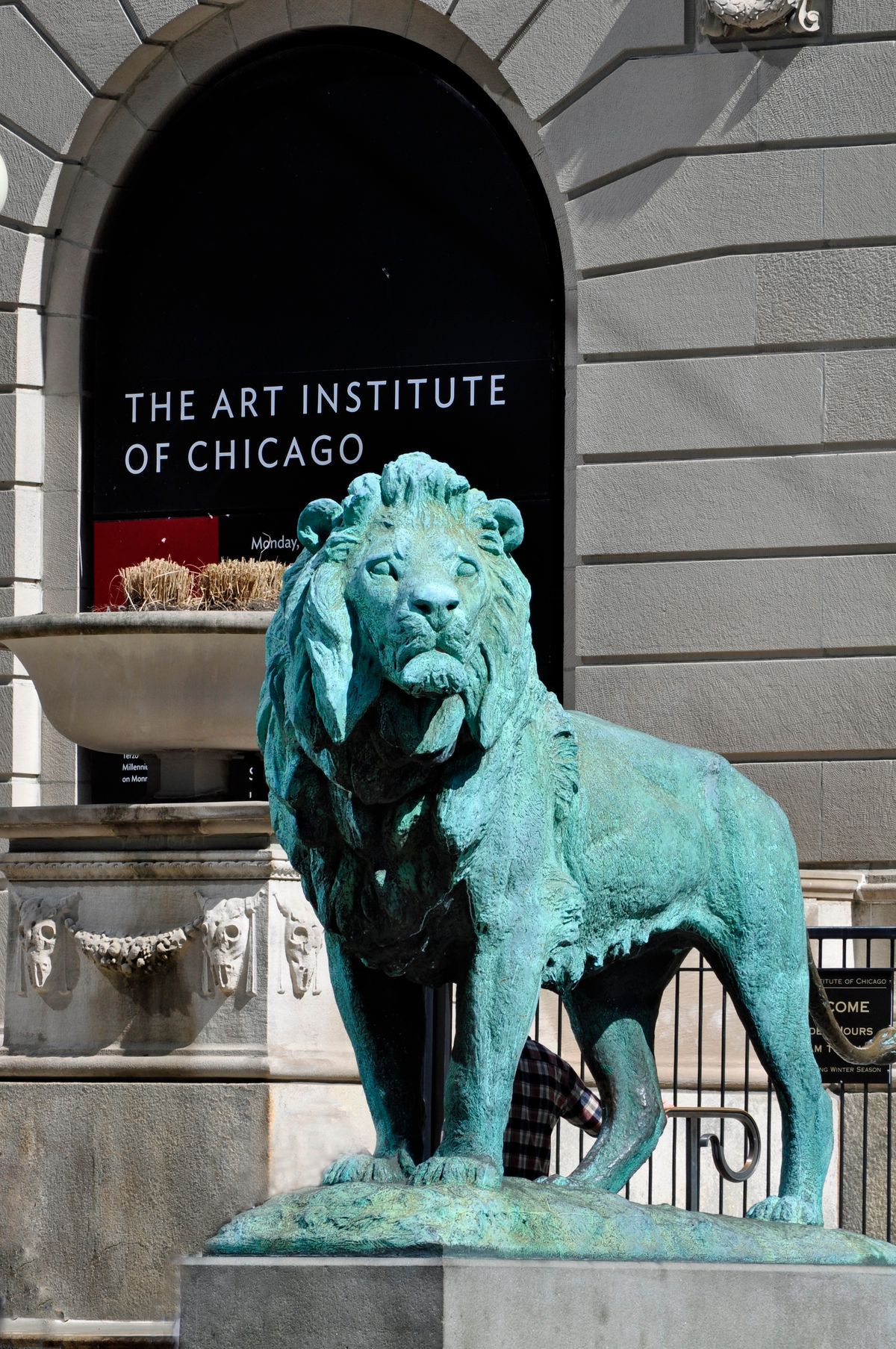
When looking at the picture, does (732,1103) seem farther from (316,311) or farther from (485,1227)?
(485,1227)

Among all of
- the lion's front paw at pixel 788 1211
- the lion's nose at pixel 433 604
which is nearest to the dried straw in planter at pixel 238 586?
the lion's front paw at pixel 788 1211

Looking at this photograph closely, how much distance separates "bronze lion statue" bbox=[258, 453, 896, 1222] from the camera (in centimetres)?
477

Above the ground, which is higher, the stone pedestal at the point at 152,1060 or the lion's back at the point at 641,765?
the lion's back at the point at 641,765

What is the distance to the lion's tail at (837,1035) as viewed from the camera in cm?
625

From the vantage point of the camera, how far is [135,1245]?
1041 cm

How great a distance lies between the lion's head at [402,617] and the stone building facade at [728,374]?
11226 millimetres

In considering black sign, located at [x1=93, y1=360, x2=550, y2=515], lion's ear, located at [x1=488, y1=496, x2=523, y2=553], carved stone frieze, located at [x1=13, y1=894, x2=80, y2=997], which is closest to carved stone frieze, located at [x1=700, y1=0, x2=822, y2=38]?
black sign, located at [x1=93, y1=360, x2=550, y2=515]

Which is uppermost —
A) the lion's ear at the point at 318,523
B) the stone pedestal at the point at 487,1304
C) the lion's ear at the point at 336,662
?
the lion's ear at the point at 318,523

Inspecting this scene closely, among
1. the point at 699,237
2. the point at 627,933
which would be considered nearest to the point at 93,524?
the point at 699,237

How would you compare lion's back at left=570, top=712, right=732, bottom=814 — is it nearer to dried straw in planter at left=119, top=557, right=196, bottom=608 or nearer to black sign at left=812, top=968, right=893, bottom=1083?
dried straw in planter at left=119, top=557, right=196, bottom=608

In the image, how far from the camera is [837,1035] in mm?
6605

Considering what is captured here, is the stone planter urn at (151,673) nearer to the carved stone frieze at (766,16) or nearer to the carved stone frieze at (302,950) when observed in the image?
the carved stone frieze at (302,950)

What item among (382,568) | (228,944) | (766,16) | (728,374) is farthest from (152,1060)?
(766,16)

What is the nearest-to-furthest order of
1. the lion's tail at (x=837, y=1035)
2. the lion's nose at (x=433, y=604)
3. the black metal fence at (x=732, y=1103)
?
1. the lion's nose at (x=433, y=604)
2. the lion's tail at (x=837, y=1035)
3. the black metal fence at (x=732, y=1103)
